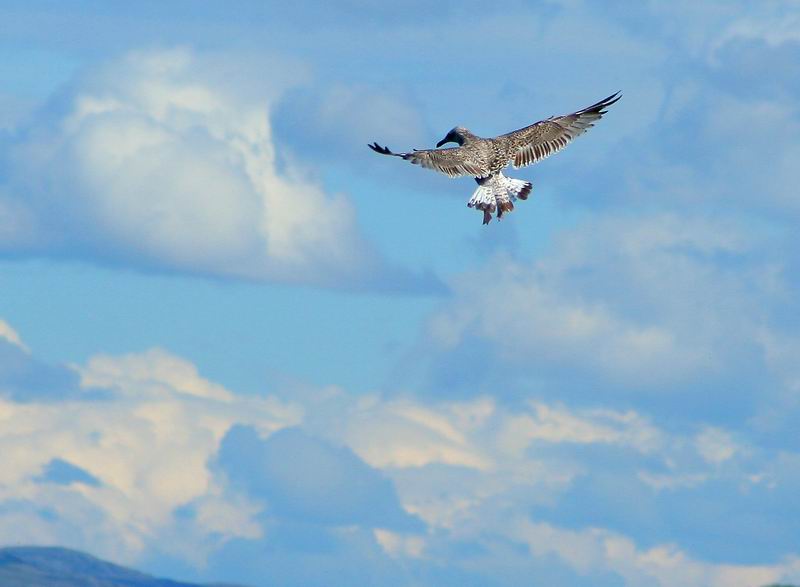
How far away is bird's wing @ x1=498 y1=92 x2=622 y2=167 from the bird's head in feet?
6.45

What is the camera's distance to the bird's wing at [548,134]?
8944 cm

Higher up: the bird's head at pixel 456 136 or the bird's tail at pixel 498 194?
the bird's head at pixel 456 136

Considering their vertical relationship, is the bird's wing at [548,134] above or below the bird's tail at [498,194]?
above

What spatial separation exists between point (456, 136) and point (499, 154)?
3.15m

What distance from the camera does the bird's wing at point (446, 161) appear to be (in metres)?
84.3

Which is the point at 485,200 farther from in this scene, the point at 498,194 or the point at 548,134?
the point at 548,134

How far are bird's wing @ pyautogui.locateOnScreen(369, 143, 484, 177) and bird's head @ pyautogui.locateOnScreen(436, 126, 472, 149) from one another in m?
3.35

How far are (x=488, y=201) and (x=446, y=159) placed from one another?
400 centimetres

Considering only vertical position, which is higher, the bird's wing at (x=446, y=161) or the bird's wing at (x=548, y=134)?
the bird's wing at (x=548, y=134)

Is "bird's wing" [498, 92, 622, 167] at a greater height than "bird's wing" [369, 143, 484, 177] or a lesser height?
greater

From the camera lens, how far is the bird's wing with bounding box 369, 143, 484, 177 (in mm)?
84312

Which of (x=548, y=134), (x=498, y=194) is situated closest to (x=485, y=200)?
(x=498, y=194)

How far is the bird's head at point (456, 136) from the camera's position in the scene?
3514 inches

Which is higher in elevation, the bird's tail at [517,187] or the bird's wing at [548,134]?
the bird's wing at [548,134]
